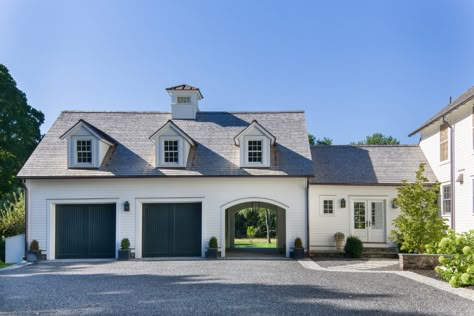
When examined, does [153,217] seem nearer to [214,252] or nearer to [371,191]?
[214,252]

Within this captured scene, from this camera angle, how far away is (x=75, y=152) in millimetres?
21047

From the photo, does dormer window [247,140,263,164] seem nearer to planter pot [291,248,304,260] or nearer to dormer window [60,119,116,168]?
planter pot [291,248,304,260]

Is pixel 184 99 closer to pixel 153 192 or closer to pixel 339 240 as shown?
pixel 153 192

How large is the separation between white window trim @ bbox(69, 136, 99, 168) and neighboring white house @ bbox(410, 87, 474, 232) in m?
15.0

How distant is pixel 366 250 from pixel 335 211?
7.33 feet

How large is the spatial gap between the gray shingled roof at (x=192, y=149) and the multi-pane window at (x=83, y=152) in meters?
0.60

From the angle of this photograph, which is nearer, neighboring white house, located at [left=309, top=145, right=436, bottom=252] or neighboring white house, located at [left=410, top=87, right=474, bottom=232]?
neighboring white house, located at [left=410, top=87, right=474, bottom=232]

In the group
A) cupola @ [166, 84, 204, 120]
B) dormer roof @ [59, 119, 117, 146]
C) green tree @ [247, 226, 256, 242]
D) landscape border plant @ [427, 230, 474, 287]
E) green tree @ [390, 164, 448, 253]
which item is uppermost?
cupola @ [166, 84, 204, 120]

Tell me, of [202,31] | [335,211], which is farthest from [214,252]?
[202,31]

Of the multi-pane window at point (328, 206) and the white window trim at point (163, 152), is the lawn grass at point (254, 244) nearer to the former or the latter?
the multi-pane window at point (328, 206)

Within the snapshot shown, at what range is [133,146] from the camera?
72.8 feet

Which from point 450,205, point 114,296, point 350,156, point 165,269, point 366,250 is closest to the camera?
point 114,296

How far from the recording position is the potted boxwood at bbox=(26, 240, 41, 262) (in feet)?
66.3

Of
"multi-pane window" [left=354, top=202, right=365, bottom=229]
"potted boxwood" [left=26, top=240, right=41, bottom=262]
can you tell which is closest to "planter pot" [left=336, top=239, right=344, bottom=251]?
"multi-pane window" [left=354, top=202, right=365, bottom=229]
